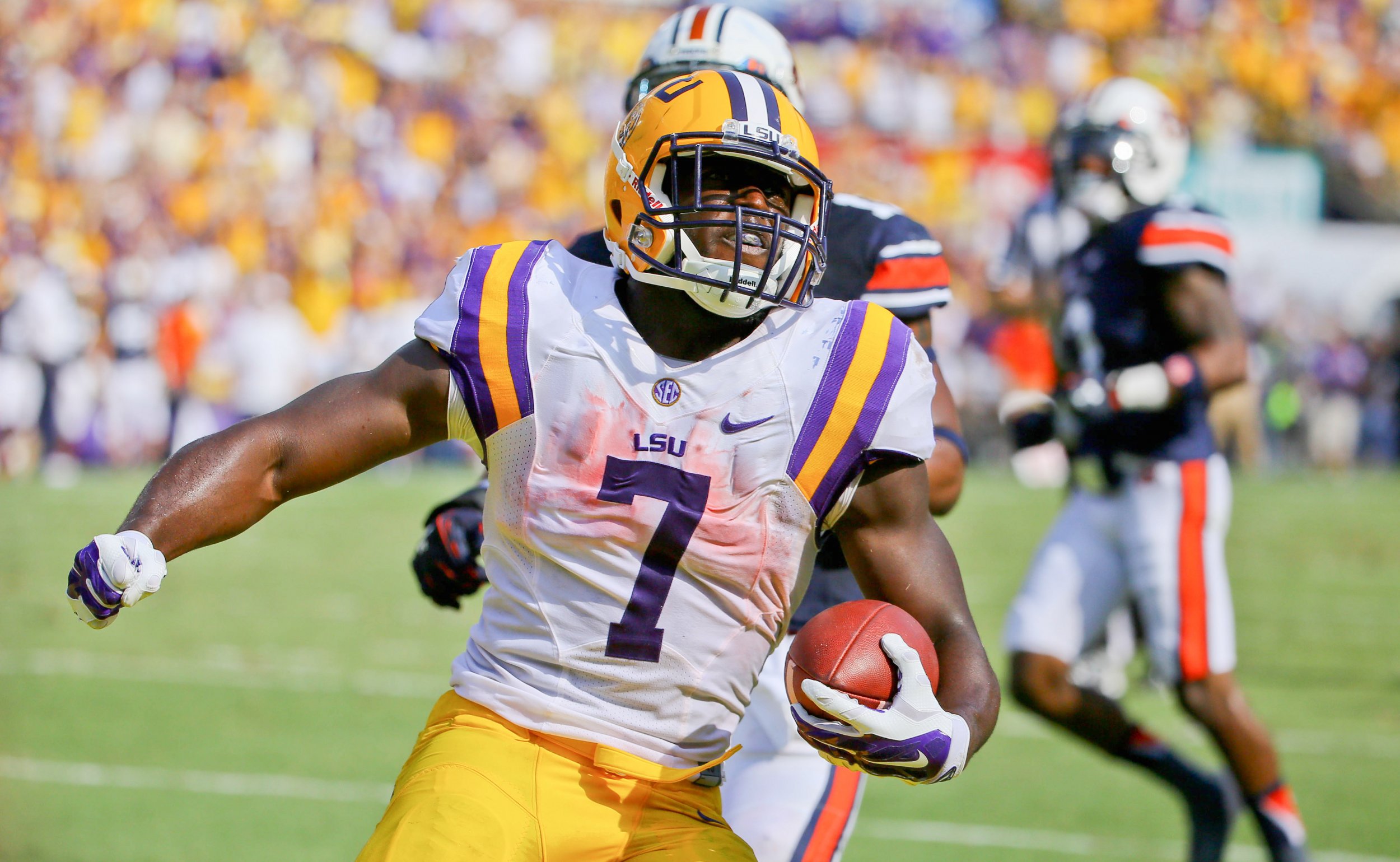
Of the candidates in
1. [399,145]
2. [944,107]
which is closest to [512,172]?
[399,145]

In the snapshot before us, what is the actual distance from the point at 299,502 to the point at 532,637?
33.7 ft

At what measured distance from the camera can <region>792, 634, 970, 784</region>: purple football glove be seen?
2051mm

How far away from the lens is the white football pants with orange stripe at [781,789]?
109 inches

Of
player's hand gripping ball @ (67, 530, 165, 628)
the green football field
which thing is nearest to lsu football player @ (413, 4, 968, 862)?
player's hand gripping ball @ (67, 530, 165, 628)

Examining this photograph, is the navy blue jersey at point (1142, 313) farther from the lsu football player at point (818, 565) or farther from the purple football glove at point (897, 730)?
the purple football glove at point (897, 730)

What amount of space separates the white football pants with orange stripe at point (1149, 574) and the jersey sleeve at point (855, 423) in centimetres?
233

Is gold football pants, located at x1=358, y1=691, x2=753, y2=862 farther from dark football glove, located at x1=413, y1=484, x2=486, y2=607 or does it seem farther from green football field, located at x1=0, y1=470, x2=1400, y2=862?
green football field, located at x1=0, y1=470, x2=1400, y2=862

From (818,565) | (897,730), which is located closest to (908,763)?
(897,730)

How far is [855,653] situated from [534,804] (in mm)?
507

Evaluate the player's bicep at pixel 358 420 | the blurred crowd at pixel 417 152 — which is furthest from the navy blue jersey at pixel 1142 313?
the blurred crowd at pixel 417 152

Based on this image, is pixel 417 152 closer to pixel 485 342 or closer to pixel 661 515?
pixel 485 342

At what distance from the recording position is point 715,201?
2.39 metres

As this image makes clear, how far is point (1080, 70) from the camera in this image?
64.6ft

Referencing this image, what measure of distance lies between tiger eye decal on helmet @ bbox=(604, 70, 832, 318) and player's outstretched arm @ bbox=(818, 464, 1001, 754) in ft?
1.04
